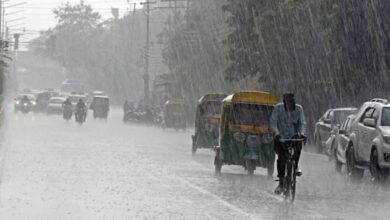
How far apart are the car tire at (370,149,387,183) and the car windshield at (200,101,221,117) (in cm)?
1162

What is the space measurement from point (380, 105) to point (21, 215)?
12367 mm

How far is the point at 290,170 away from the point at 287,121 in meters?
0.79

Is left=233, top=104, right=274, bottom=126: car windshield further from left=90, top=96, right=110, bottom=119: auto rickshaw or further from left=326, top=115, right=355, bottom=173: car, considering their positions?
left=90, top=96, right=110, bottom=119: auto rickshaw

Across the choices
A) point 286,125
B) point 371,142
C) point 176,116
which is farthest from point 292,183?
point 176,116

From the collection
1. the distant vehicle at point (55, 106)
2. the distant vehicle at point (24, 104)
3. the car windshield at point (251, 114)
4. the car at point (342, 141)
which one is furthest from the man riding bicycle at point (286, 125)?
the distant vehicle at point (24, 104)

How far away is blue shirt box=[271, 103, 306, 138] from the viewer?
19188 millimetres

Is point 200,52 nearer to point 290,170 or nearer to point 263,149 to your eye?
point 263,149

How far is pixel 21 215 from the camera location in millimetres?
15492

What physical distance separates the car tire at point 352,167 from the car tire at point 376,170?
153 centimetres

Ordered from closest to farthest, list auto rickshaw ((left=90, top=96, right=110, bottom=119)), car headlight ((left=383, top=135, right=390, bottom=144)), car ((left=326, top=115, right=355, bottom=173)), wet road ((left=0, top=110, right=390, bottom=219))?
wet road ((left=0, top=110, right=390, bottom=219))
car headlight ((left=383, top=135, right=390, bottom=144))
car ((left=326, top=115, right=355, bottom=173))
auto rickshaw ((left=90, top=96, right=110, bottom=119))

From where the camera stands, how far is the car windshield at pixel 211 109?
36.4 meters

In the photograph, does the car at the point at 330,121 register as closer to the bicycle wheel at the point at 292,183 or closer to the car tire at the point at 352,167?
the car tire at the point at 352,167

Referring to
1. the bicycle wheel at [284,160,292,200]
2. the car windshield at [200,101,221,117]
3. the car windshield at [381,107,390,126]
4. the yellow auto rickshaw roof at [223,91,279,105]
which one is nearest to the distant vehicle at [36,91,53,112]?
the car windshield at [200,101,221,117]

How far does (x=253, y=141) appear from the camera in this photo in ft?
86.8
